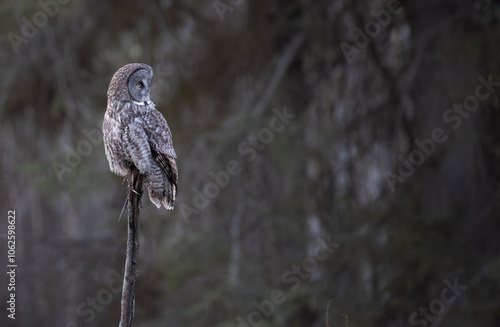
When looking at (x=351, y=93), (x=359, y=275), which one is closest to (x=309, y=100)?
(x=351, y=93)

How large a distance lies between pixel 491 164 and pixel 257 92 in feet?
6.83

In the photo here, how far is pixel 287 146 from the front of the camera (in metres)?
6.55

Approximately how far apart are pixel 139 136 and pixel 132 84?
0.88 feet

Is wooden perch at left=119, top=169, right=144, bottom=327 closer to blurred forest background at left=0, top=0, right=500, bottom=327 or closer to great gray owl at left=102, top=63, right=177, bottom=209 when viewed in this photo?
great gray owl at left=102, top=63, right=177, bottom=209

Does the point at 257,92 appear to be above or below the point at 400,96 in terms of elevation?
above

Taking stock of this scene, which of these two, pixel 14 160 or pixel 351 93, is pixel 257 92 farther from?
pixel 14 160

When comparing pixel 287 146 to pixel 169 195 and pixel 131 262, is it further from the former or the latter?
pixel 131 262

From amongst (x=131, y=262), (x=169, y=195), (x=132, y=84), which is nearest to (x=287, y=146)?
(x=169, y=195)

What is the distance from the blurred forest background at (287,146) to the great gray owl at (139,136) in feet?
8.97

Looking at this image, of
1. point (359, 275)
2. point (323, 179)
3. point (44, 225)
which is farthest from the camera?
point (44, 225)

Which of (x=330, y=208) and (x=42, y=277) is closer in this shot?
(x=330, y=208)

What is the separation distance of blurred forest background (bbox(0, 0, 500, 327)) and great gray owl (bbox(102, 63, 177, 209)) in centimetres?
273

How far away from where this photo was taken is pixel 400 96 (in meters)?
6.11

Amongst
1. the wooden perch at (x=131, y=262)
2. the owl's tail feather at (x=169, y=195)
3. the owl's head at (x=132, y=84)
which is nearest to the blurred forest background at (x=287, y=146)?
the owl's tail feather at (x=169, y=195)
